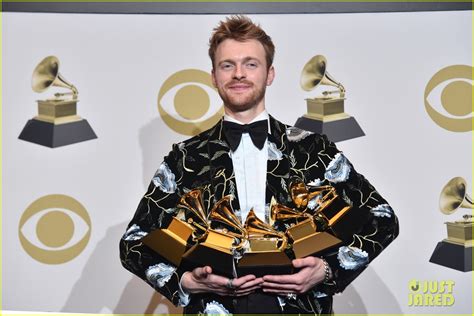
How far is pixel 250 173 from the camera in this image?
6.44 feet

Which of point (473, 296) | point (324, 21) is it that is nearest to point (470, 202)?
point (473, 296)

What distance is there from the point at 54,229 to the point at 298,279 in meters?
1.24

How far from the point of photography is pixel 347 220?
183cm

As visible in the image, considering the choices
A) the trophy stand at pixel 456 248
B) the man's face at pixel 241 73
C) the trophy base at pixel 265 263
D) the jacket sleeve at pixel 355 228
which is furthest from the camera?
the trophy stand at pixel 456 248

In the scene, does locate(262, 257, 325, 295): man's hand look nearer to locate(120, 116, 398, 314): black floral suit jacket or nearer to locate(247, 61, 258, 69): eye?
locate(120, 116, 398, 314): black floral suit jacket

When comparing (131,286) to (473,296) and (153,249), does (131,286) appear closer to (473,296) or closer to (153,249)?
(153,249)

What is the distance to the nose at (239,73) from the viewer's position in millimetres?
1920

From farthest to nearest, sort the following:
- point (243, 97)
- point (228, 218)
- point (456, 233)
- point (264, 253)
Result: 1. point (456, 233)
2. point (243, 97)
3. point (228, 218)
4. point (264, 253)

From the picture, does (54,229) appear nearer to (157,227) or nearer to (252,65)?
(157,227)

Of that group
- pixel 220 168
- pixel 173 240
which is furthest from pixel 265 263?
pixel 220 168

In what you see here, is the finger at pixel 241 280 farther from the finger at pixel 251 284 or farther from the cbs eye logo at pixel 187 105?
the cbs eye logo at pixel 187 105

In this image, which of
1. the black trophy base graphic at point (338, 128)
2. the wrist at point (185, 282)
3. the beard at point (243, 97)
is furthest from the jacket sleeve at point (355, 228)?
the black trophy base graphic at point (338, 128)

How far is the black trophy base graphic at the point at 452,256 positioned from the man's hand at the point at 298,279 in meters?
0.97

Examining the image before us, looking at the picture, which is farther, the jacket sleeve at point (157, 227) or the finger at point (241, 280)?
the jacket sleeve at point (157, 227)
